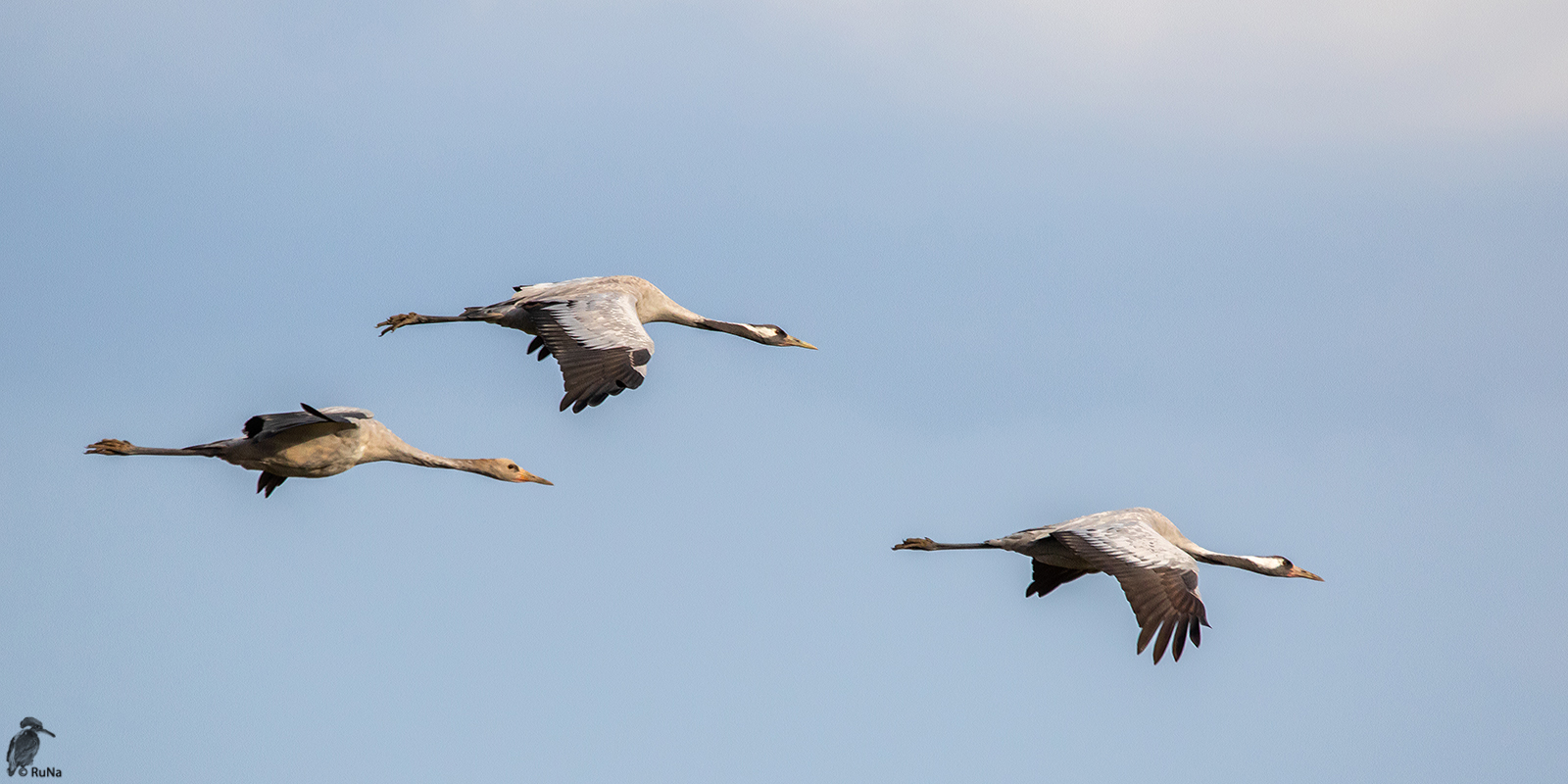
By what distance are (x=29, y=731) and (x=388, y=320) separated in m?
6.40

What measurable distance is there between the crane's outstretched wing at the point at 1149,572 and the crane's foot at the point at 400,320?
27.6 feet

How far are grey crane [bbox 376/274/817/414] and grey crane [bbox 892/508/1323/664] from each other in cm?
455

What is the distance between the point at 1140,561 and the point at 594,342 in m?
6.48

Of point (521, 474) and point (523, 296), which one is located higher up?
point (523, 296)

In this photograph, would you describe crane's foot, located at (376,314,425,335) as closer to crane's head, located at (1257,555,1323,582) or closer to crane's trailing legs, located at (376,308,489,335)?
crane's trailing legs, located at (376,308,489,335)

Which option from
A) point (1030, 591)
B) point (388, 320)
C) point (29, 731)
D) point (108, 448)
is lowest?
point (29, 731)

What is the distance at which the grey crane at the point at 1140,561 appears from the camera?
20.2 meters

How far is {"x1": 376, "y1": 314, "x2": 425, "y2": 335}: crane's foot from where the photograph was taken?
2492 cm

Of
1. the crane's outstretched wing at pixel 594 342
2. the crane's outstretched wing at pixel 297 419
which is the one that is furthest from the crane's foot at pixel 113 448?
the crane's outstretched wing at pixel 594 342

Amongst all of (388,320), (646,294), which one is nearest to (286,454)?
(388,320)

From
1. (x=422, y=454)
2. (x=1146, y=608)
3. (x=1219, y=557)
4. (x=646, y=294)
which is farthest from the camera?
(x=646, y=294)

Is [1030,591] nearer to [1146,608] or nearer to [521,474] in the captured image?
[1146,608]

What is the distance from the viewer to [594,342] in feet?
73.6

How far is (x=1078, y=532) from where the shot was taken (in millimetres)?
22375
